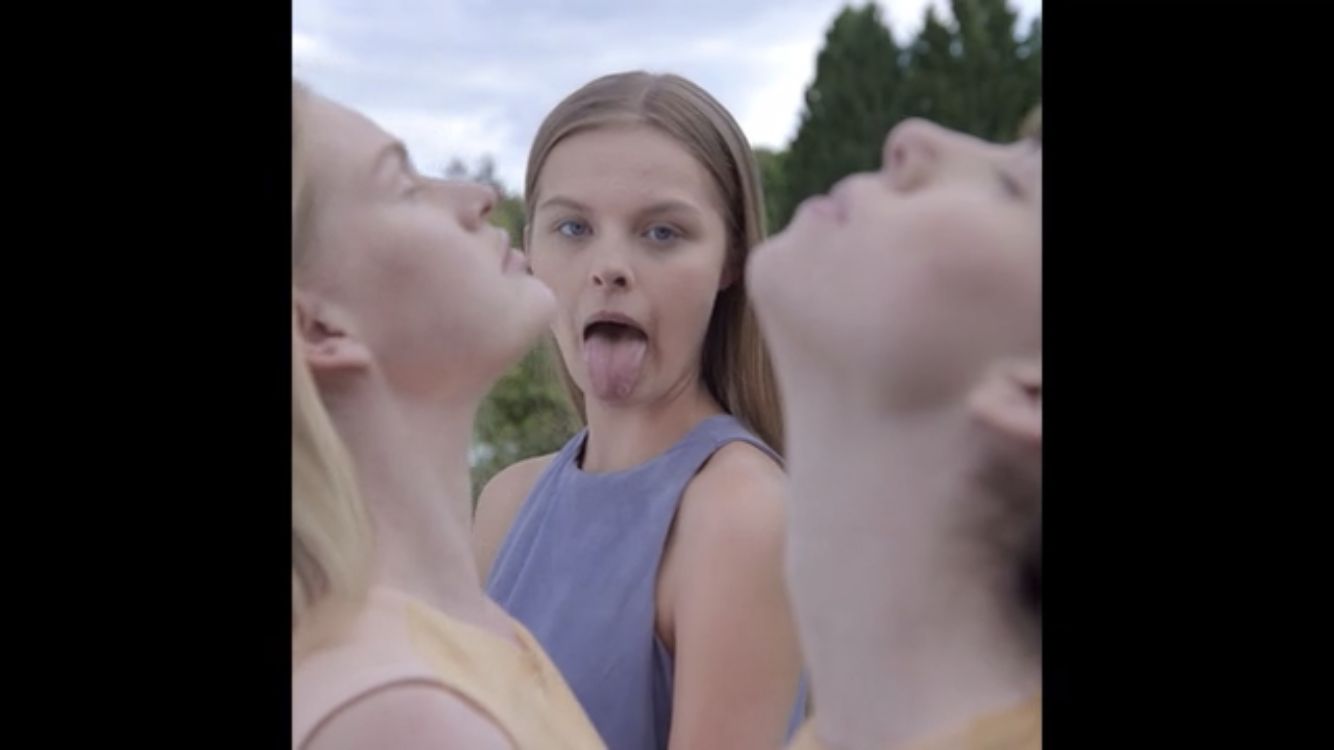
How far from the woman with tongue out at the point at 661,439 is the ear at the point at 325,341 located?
0.26 m

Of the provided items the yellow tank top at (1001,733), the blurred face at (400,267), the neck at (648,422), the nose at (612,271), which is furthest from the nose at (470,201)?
the yellow tank top at (1001,733)

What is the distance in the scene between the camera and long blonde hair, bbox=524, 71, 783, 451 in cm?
155

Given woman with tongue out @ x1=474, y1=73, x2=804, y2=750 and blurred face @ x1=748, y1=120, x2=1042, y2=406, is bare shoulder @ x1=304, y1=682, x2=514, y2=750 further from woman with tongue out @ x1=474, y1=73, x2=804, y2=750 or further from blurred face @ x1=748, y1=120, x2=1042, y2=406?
blurred face @ x1=748, y1=120, x2=1042, y2=406

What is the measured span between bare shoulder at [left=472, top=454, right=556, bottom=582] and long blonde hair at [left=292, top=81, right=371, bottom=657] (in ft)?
1.33

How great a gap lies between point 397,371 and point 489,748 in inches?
12.4

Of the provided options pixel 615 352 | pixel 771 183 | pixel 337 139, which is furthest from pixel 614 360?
pixel 337 139

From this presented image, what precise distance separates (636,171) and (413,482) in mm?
366

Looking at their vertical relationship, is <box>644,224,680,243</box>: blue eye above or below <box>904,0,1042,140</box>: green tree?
below

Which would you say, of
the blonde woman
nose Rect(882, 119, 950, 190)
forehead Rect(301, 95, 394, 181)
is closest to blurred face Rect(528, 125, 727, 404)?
the blonde woman

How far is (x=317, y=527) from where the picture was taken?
1329mm

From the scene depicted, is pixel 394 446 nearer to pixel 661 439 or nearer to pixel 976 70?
pixel 661 439

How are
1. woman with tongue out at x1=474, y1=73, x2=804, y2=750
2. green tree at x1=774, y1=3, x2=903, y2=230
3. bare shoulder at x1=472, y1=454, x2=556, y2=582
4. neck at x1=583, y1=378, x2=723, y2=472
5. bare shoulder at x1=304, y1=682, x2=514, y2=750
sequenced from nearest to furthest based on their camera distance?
1. bare shoulder at x1=304, y1=682, x2=514, y2=750
2. green tree at x1=774, y1=3, x2=903, y2=230
3. woman with tongue out at x1=474, y1=73, x2=804, y2=750
4. neck at x1=583, y1=378, x2=723, y2=472
5. bare shoulder at x1=472, y1=454, x2=556, y2=582

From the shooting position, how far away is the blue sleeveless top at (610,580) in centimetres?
151
